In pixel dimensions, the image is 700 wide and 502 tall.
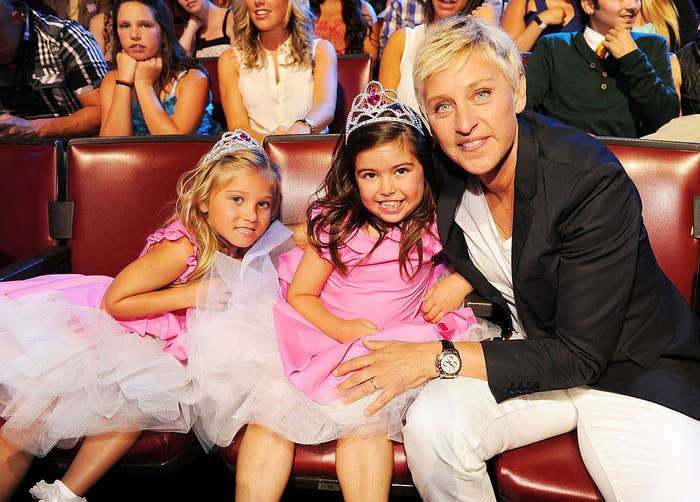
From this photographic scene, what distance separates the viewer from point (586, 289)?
162 cm

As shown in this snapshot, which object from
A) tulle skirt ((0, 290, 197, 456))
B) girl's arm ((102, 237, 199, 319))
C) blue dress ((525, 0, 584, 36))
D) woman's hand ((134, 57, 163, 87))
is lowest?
tulle skirt ((0, 290, 197, 456))

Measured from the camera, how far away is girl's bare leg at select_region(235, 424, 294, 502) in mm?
1689

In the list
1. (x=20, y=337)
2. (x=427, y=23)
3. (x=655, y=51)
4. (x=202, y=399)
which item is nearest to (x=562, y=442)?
(x=202, y=399)

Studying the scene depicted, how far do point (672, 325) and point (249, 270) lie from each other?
3.46 feet

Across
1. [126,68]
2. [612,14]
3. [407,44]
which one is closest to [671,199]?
[612,14]

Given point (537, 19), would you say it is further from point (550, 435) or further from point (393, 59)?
point (550, 435)

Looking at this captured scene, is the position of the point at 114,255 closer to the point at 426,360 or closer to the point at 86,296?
the point at 86,296

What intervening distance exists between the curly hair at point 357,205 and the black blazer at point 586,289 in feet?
1.26

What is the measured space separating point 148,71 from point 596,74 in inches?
70.3

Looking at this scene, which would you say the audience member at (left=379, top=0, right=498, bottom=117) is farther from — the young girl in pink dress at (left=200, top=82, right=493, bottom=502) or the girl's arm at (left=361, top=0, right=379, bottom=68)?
the young girl in pink dress at (left=200, top=82, right=493, bottom=502)

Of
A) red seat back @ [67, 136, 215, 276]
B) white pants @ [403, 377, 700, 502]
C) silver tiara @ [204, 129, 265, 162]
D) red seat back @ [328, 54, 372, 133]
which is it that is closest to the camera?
white pants @ [403, 377, 700, 502]

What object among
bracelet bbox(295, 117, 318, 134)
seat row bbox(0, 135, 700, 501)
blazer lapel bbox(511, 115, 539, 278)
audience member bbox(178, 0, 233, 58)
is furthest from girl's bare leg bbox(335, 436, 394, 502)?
audience member bbox(178, 0, 233, 58)

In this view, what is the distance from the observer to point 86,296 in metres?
2.22

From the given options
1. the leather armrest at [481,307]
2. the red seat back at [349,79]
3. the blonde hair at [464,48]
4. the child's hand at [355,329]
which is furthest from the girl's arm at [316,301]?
the red seat back at [349,79]
